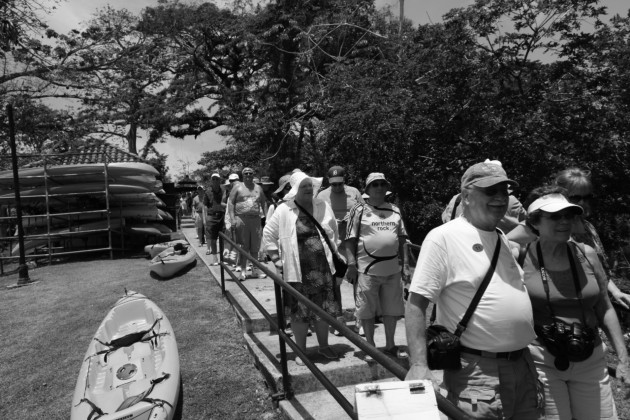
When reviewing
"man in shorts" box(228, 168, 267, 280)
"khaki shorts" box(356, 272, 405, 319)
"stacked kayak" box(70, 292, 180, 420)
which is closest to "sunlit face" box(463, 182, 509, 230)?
"khaki shorts" box(356, 272, 405, 319)

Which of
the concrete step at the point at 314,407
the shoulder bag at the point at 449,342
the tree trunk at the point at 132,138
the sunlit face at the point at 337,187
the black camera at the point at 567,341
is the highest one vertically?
the tree trunk at the point at 132,138

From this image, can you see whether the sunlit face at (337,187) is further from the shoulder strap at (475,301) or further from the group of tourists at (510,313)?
the shoulder strap at (475,301)

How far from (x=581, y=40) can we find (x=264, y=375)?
9.52m

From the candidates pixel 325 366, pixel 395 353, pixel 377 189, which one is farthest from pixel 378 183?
pixel 325 366

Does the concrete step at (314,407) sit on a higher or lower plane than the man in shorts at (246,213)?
lower

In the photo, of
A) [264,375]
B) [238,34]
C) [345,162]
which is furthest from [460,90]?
[238,34]

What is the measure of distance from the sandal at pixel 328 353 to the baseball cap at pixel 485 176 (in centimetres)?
250

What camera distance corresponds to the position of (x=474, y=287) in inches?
82.4

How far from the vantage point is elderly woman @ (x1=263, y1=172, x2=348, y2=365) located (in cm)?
416

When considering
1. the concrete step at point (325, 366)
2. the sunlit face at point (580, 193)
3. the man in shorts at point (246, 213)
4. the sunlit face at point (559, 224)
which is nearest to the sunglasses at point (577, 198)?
the sunlit face at point (580, 193)

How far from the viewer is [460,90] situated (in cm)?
1012

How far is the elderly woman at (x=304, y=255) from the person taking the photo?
4160 mm

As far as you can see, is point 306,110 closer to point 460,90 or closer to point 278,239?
point 460,90

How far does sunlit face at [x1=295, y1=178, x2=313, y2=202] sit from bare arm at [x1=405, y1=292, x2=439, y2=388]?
2.19 m
